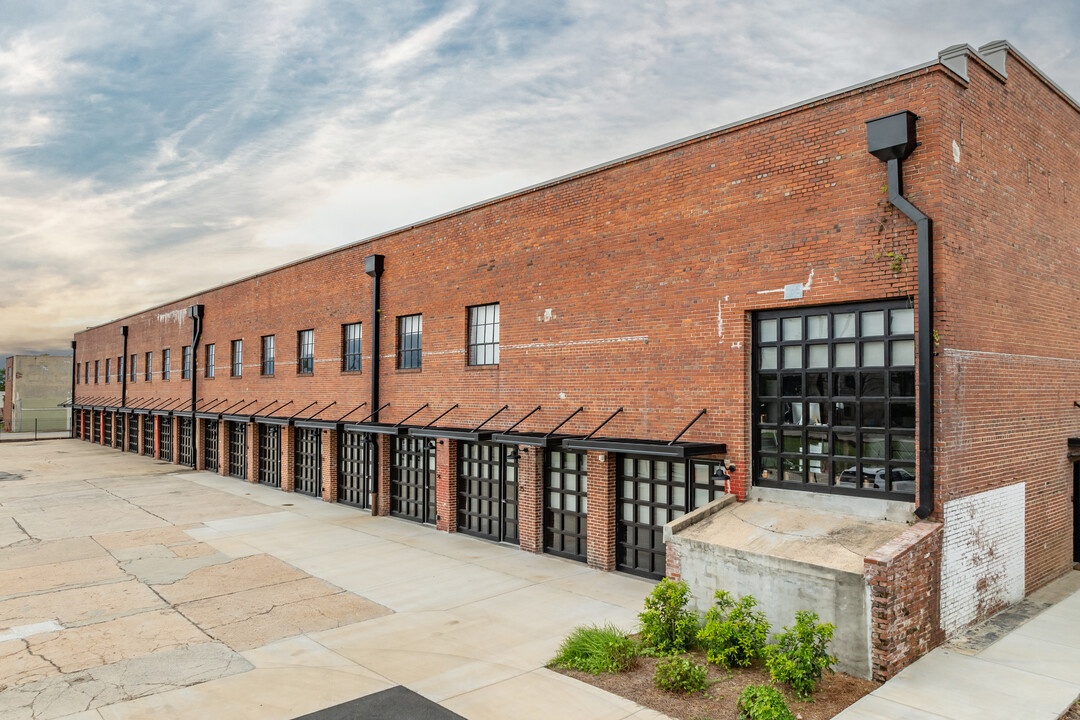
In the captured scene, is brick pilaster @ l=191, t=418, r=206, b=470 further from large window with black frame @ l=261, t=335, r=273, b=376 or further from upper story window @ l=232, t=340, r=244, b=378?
large window with black frame @ l=261, t=335, r=273, b=376

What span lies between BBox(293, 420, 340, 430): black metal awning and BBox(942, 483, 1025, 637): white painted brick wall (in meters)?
15.4

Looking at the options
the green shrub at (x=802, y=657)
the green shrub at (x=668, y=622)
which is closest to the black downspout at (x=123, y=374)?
the green shrub at (x=668, y=622)

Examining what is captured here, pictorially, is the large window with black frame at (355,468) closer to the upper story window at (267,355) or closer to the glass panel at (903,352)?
the upper story window at (267,355)

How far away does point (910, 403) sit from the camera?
966cm

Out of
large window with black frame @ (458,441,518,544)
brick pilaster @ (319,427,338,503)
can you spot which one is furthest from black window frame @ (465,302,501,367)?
brick pilaster @ (319,427,338,503)

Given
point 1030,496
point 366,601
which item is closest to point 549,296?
point 366,601

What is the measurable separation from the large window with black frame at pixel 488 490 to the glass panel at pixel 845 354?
7.14 meters

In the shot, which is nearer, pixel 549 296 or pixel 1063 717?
pixel 1063 717

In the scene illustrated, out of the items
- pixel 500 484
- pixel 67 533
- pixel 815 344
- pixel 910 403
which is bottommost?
pixel 67 533

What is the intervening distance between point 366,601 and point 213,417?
19082 millimetres

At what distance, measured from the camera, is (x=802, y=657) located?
752 centimetres

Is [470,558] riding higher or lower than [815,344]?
lower

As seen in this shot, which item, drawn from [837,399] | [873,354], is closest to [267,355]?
[837,399]

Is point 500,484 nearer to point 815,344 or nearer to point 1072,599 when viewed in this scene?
point 815,344
